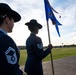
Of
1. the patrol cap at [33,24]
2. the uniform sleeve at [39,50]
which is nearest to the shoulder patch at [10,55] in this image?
the uniform sleeve at [39,50]

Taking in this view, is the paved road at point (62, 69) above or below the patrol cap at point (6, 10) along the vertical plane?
below

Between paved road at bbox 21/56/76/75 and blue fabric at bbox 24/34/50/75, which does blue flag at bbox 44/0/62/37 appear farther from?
paved road at bbox 21/56/76/75

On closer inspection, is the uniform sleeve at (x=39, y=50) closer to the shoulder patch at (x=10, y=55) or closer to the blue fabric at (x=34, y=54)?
the blue fabric at (x=34, y=54)

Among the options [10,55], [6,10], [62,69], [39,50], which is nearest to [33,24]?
[39,50]

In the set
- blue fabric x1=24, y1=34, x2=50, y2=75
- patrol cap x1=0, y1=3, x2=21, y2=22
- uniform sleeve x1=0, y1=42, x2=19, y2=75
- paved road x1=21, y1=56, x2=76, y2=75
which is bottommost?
paved road x1=21, y1=56, x2=76, y2=75

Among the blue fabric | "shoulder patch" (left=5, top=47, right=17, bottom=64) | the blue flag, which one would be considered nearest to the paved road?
the blue flag

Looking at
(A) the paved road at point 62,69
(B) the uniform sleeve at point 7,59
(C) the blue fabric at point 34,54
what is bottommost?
(A) the paved road at point 62,69

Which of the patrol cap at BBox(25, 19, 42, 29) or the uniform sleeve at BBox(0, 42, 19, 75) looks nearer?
the uniform sleeve at BBox(0, 42, 19, 75)

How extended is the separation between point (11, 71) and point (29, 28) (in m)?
3.46

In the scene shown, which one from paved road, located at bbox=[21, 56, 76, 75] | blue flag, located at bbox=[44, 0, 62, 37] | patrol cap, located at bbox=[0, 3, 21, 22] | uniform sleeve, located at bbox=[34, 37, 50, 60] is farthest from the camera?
paved road, located at bbox=[21, 56, 76, 75]

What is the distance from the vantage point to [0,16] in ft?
10.1

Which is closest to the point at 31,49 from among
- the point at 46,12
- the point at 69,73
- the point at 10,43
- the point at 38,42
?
the point at 38,42

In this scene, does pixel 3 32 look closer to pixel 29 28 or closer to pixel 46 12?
pixel 29 28

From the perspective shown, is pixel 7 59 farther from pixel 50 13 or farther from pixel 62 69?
pixel 62 69
